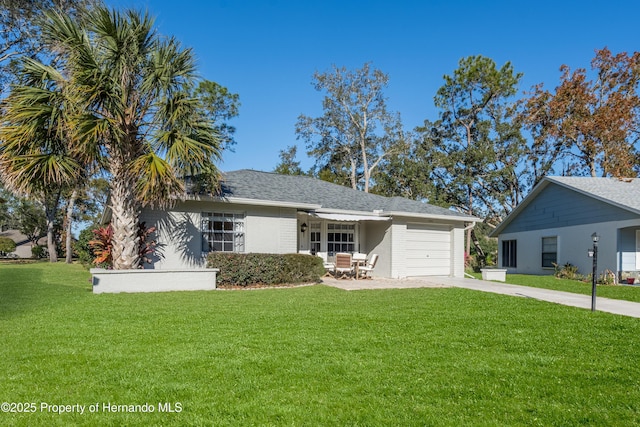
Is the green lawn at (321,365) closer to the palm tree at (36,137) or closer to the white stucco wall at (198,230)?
the palm tree at (36,137)

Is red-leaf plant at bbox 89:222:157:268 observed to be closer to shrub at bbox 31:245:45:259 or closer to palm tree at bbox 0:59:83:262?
palm tree at bbox 0:59:83:262

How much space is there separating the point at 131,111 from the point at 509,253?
2491 cm

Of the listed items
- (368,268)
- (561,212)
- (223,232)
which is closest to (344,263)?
(368,268)

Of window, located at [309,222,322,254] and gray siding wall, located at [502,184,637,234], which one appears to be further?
gray siding wall, located at [502,184,637,234]

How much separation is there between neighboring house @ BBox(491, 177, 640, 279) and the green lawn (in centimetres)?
1268

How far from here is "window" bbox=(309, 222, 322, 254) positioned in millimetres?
18406

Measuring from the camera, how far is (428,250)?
18.9 metres

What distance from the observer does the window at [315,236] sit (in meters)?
18.4

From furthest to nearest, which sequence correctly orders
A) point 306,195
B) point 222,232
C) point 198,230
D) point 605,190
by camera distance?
point 605,190, point 306,195, point 222,232, point 198,230

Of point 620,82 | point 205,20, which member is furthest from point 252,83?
point 620,82

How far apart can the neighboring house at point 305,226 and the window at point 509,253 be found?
32.9 feet

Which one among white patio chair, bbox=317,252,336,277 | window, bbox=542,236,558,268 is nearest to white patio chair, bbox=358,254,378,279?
white patio chair, bbox=317,252,336,277

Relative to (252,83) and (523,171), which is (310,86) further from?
(523,171)

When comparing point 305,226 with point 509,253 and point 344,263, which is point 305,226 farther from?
point 509,253
